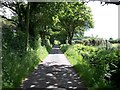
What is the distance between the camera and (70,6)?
25938mm

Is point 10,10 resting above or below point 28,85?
above

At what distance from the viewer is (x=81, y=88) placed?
37.0 feet

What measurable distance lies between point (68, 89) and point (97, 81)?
123cm

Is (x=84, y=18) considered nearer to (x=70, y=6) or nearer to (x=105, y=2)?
(x=70, y=6)

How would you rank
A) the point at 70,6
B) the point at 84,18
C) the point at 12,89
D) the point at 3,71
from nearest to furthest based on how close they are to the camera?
the point at 12,89 → the point at 3,71 → the point at 70,6 → the point at 84,18

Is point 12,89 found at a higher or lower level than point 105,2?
lower

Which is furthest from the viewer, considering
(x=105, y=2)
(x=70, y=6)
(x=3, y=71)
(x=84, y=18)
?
(x=84, y=18)

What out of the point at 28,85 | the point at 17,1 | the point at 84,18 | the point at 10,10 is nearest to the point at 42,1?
the point at 17,1

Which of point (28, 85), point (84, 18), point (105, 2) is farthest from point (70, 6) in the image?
point (84, 18)

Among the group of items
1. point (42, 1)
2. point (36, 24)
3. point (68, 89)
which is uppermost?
point (42, 1)

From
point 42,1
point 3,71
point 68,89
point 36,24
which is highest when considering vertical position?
point 42,1

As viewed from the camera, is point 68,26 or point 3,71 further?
point 68,26

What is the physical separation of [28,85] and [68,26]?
1582 inches

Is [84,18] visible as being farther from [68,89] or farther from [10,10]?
[68,89]
